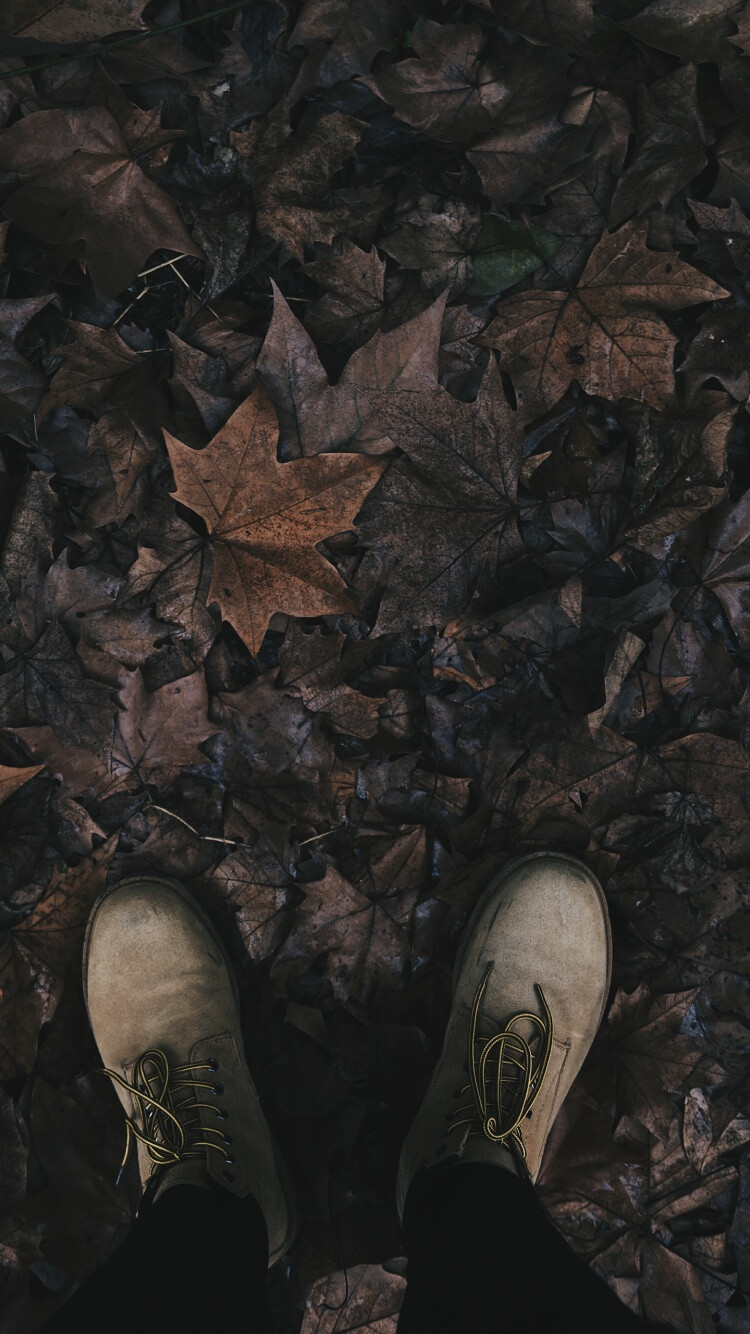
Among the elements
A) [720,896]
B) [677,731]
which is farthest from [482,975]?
[677,731]

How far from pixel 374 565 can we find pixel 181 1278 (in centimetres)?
141

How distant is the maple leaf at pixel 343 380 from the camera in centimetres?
168

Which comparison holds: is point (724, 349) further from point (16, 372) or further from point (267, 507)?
point (16, 372)

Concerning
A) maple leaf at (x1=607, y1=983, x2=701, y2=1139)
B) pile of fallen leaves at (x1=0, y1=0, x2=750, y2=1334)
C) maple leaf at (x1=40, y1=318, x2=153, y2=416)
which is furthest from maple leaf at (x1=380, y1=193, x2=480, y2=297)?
maple leaf at (x1=607, y1=983, x2=701, y2=1139)

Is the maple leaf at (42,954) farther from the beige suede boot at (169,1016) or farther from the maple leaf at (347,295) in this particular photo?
the maple leaf at (347,295)

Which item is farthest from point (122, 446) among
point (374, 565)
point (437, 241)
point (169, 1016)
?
point (169, 1016)

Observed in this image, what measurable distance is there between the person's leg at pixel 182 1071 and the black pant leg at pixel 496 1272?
338 millimetres

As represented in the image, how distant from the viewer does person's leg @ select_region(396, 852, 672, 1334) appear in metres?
1.42

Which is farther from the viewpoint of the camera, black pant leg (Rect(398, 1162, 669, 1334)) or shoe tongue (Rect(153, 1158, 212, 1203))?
shoe tongue (Rect(153, 1158, 212, 1203))

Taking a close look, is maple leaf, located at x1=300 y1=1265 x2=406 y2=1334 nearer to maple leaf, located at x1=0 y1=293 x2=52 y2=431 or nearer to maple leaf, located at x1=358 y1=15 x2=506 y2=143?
maple leaf, located at x1=0 y1=293 x2=52 y2=431

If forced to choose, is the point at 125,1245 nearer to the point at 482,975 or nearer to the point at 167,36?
the point at 482,975

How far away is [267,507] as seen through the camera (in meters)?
1.67

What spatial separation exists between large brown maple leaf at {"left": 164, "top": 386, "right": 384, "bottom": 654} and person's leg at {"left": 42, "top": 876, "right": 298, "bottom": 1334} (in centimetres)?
72

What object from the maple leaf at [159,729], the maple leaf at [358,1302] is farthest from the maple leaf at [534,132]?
the maple leaf at [358,1302]
